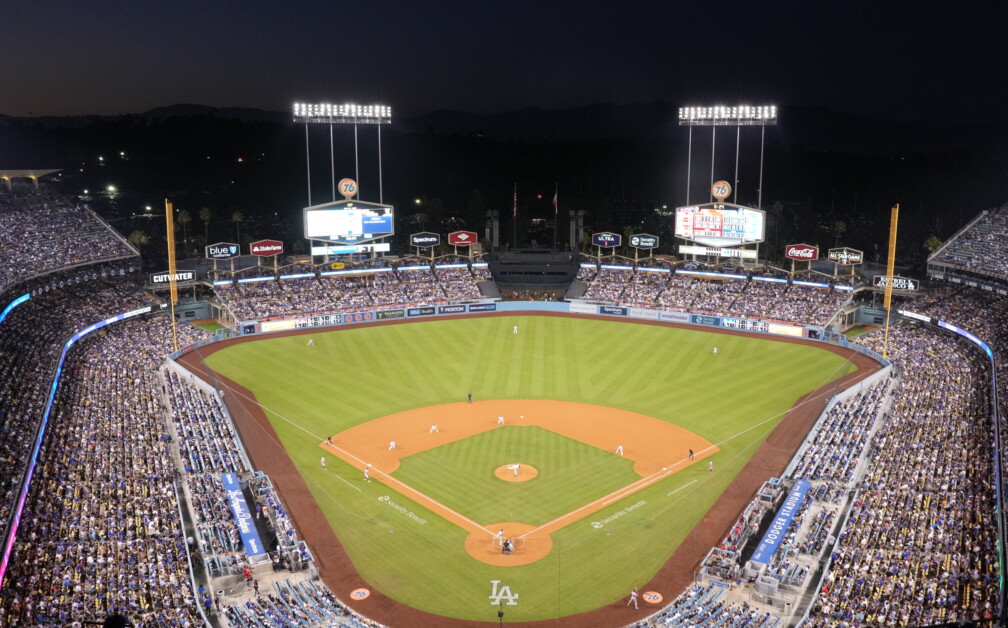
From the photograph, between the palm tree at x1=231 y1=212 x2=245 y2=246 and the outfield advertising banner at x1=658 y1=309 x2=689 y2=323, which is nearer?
the outfield advertising banner at x1=658 y1=309 x2=689 y2=323

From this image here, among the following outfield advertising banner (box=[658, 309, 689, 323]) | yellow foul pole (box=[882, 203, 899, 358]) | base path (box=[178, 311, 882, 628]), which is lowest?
base path (box=[178, 311, 882, 628])

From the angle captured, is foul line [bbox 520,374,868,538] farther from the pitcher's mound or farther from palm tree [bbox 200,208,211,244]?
palm tree [bbox 200,208,211,244]

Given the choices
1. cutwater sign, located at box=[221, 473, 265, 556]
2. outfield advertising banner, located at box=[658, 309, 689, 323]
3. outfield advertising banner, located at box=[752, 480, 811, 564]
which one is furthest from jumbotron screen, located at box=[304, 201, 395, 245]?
outfield advertising banner, located at box=[752, 480, 811, 564]

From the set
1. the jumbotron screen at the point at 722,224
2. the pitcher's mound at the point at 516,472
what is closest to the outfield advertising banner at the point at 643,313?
the jumbotron screen at the point at 722,224

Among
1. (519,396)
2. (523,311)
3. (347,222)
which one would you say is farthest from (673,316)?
(347,222)

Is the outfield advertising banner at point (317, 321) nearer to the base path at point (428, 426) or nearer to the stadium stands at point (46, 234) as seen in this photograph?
the base path at point (428, 426)

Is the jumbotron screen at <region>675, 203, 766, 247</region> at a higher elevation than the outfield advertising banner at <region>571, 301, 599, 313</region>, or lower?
higher

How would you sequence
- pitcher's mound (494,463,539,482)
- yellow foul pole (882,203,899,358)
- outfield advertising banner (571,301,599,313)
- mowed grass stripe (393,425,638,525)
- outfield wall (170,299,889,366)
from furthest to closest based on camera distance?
outfield advertising banner (571,301,599,313), outfield wall (170,299,889,366), yellow foul pole (882,203,899,358), pitcher's mound (494,463,539,482), mowed grass stripe (393,425,638,525)
